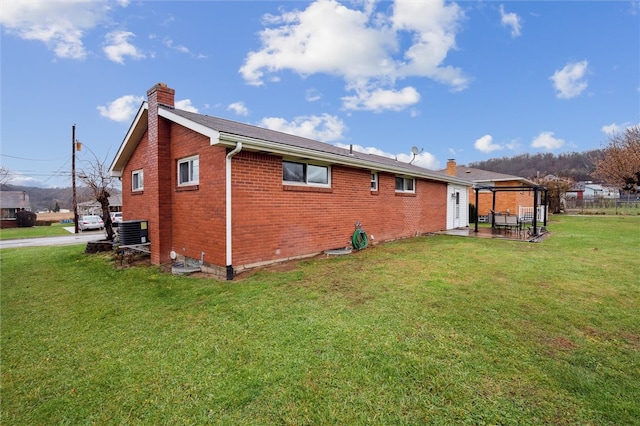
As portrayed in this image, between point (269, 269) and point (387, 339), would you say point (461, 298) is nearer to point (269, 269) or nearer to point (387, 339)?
point (387, 339)

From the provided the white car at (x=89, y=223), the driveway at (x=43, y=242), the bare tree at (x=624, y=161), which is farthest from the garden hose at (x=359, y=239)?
the white car at (x=89, y=223)

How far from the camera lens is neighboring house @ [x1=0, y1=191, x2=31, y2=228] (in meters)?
34.5

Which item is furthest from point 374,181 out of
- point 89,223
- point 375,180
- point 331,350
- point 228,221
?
point 89,223

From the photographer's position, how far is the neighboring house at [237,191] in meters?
6.56

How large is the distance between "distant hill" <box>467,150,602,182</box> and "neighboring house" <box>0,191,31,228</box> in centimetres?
6370

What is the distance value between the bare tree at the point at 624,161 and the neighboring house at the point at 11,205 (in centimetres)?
5669

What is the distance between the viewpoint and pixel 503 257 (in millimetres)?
8109

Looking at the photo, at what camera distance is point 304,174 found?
8148 millimetres

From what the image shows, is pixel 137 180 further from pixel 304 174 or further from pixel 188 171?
pixel 304 174

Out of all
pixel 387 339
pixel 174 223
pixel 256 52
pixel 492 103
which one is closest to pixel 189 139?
pixel 174 223

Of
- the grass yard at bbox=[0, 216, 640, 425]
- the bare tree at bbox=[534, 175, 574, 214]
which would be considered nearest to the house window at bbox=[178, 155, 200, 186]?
the grass yard at bbox=[0, 216, 640, 425]

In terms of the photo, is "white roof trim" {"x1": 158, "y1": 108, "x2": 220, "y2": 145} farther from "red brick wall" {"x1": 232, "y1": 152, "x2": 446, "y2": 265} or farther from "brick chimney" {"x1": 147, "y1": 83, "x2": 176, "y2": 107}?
"red brick wall" {"x1": 232, "y1": 152, "x2": 446, "y2": 265}

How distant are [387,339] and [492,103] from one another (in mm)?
20283

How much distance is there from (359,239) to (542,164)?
63.6 m
